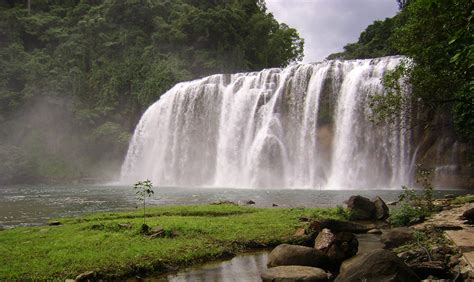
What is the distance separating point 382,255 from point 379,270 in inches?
11.3

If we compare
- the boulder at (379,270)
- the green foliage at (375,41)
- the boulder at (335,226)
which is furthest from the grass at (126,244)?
the green foliage at (375,41)

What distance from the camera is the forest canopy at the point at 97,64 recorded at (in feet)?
168

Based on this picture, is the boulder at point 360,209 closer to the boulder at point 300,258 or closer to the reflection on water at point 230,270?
the reflection on water at point 230,270

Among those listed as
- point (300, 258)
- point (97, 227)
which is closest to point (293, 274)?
point (300, 258)

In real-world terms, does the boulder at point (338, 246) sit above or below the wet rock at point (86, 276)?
above

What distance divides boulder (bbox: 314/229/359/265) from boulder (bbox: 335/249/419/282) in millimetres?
1825

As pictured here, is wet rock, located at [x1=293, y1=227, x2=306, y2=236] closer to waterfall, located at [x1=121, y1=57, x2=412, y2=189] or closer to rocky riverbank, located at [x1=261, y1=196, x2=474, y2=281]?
rocky riverbank, located at [x1=261, y1=196, x2=474, y2=281]

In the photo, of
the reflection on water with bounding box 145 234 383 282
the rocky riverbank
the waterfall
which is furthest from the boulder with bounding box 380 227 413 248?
the waterfall

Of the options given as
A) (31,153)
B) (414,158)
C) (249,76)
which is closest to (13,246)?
(414,158)

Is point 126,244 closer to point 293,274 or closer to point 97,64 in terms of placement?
point 293,274

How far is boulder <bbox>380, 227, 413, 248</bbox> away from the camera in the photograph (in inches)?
372

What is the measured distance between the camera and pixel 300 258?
26.9 feet

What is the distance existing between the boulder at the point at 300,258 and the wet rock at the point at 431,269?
5.65ft

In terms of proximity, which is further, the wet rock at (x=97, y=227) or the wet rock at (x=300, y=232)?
the wet rock at (x=97, y=227)
